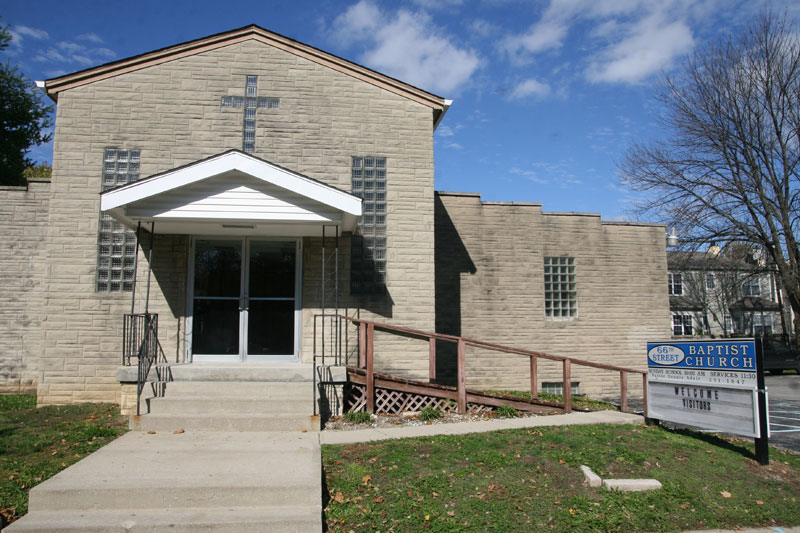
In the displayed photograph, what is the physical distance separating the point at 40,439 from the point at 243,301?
3804 millimetres

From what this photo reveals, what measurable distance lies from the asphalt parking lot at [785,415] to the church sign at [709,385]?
2.16 m

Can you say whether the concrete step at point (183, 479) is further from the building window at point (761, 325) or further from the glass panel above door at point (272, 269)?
the building window at point (761, 325)

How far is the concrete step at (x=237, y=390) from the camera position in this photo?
873 centimetres

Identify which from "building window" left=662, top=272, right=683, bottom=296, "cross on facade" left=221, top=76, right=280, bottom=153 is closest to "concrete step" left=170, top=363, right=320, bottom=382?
"cross on facade" left=221, top=76, right=280, bottom=153

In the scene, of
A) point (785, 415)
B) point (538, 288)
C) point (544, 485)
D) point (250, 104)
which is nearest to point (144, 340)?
point (250, 104)

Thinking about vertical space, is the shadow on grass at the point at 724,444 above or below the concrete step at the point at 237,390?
below

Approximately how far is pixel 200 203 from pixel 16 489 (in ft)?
14.9

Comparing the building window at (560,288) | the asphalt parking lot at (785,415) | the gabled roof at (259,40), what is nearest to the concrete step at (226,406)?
the gabled roof at (259,40)

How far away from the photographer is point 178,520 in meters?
5.02

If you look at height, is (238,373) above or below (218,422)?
above

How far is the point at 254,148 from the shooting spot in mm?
11359

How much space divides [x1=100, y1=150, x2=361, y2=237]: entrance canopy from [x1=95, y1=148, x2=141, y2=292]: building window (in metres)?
1.81

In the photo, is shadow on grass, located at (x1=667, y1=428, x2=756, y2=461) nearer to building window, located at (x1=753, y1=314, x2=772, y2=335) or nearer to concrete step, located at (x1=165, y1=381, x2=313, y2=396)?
concrete step, located at (x1=165, y1=381, x2=313, y2=396)

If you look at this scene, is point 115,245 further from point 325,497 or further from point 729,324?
point 729,324
